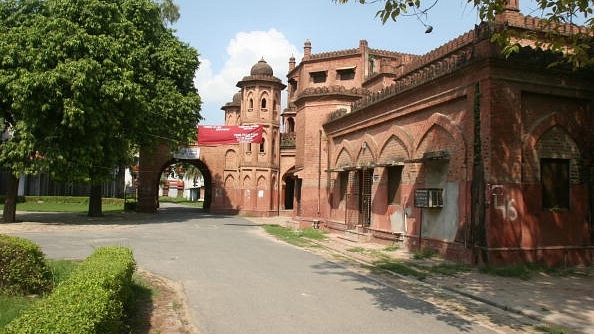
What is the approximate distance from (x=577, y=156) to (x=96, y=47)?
1884 centimetres

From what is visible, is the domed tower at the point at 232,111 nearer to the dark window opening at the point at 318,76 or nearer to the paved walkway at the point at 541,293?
the dark window opening at the point at 318,76

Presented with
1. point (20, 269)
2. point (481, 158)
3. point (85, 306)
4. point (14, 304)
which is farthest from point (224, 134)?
point (85, 306)

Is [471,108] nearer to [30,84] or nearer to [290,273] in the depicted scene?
[290,273]

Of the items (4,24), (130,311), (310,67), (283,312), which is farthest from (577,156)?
(310,67)

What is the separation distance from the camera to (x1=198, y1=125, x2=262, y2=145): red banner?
2794 cm

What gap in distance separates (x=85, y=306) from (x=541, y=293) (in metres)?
8.03

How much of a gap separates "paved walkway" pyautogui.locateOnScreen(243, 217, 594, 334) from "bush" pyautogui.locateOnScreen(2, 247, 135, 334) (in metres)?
5.90

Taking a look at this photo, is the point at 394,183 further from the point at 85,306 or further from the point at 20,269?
the point at 85,306

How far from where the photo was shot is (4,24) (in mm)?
22000

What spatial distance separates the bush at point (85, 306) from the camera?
13.1 ft

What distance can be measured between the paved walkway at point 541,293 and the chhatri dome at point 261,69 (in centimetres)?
3114

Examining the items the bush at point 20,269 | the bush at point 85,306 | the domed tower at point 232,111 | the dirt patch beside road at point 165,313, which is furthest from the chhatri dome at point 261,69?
the bush at point 85,306

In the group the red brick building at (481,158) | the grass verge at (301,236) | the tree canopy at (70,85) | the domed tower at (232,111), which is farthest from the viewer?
the domed tower at (232,111)

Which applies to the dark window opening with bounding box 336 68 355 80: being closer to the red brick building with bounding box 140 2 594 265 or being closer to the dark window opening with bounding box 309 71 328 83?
the dark window opening with bounding box 309 71 328 83
